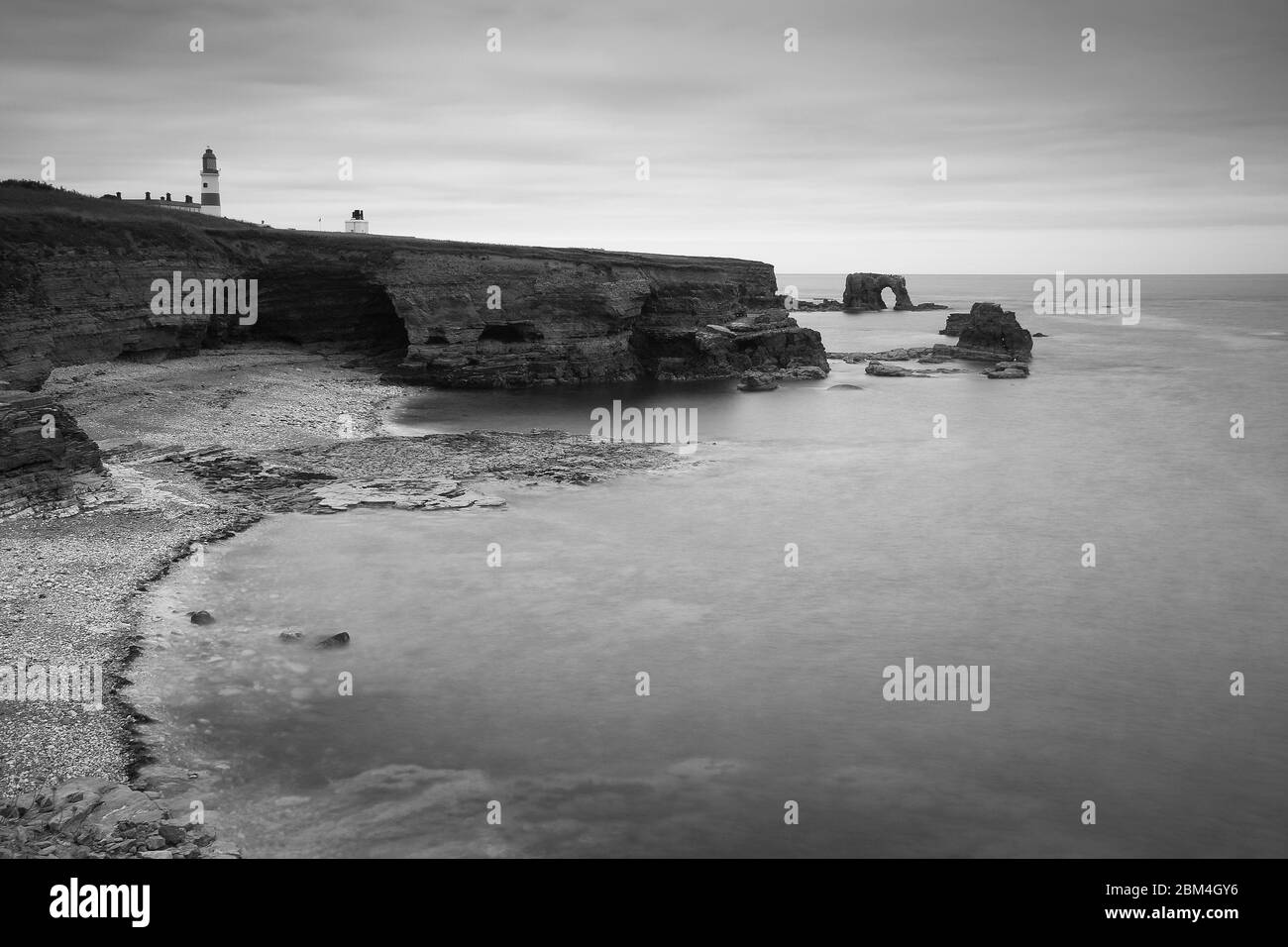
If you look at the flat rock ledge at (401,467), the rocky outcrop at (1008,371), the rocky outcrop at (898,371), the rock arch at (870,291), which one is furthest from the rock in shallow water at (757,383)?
the rock arch at (870,291)

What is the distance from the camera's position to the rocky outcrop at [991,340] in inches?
2911

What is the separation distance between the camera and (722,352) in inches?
2427

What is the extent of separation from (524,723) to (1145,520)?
22331mm

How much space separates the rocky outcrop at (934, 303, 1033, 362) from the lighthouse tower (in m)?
53.2

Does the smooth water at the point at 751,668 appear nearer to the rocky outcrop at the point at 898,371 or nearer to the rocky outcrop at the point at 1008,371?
the rocky outcrop at the point at 1008,371

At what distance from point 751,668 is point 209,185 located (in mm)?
65272

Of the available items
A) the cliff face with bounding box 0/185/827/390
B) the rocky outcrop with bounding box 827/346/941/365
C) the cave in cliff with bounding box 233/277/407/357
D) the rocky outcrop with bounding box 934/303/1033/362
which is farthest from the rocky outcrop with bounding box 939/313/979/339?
the cave in cliff with bounding box 233/277/407/357

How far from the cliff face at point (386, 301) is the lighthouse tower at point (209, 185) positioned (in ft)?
42.3

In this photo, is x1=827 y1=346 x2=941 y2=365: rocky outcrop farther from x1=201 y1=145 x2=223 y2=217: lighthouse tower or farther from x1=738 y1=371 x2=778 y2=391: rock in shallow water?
x1=201 y1=145 x2=223 y2=217: lighthouse tower

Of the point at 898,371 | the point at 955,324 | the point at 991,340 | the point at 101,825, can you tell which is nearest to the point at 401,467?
the point at 101,825
